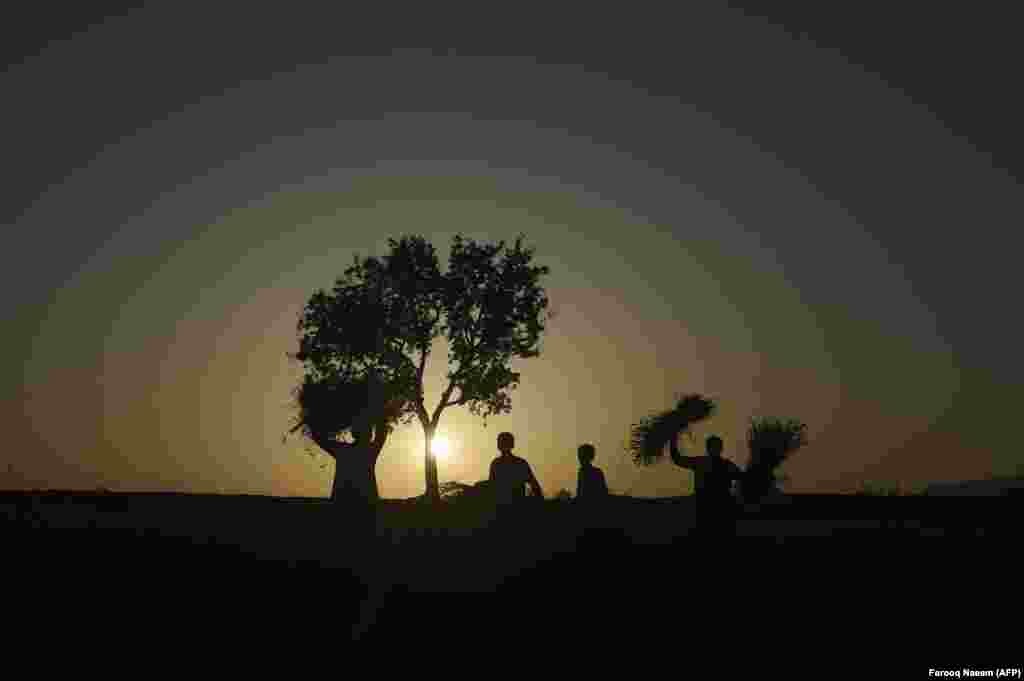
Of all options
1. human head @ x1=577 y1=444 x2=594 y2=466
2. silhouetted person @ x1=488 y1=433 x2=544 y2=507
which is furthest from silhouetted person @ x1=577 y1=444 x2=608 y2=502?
silhouetted person @ x1=488 y1=433 x2=544 y2=507

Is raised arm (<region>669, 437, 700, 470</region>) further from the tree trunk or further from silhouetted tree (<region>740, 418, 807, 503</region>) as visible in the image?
the tree trunk

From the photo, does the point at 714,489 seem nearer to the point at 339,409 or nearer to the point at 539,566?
the point at 539,566

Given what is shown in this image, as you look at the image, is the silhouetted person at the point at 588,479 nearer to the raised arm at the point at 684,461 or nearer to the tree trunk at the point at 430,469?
the raised arm at the point at 684,461

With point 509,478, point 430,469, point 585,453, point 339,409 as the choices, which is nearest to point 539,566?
point 509,478

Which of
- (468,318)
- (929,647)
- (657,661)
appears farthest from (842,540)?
(468,318)

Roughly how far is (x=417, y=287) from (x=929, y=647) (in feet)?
126

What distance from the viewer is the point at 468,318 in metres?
46.3

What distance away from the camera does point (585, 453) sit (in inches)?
586

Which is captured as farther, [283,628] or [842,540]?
[842,540]

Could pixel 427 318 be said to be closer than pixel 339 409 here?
No

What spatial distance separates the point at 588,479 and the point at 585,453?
40 centimetres

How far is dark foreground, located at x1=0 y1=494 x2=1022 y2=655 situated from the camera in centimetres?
1059

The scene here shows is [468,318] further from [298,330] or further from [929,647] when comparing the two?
[929,647]

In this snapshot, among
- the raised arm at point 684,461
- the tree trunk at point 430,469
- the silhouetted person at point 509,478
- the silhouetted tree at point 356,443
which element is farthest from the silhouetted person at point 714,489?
the tree trunk at point 430,469
